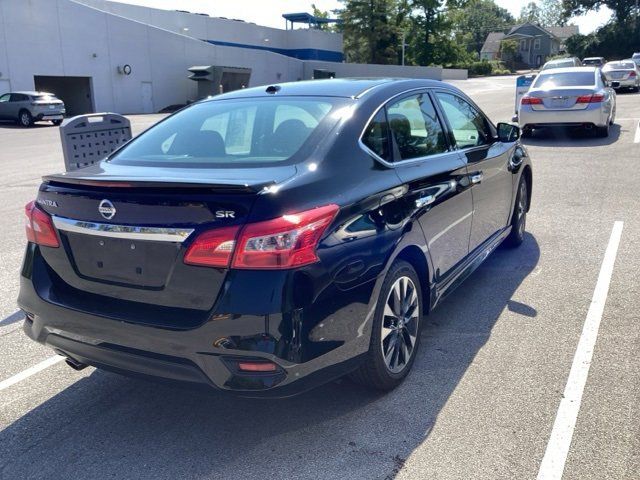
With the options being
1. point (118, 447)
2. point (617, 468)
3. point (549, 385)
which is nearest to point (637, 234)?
point (549, 385)

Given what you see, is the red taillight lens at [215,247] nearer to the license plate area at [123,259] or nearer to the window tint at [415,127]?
the license plate area at [123,259]

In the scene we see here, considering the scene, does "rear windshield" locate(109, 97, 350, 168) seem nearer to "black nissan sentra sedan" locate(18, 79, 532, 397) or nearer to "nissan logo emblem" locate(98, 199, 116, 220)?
"black nissan sentra sedan" locate(18, 79, 532, 397)

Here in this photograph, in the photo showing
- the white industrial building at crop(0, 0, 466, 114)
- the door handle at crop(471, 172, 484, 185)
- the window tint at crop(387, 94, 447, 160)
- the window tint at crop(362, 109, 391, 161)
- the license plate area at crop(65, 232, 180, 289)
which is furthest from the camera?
the white industrial building at crop(0, 0, 466, 114)

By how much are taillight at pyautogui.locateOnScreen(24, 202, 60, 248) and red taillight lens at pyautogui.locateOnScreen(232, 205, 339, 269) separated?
1073 mm

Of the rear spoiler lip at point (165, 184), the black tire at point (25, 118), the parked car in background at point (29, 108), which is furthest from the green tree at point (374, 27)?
the rear spoiler lip at point (165, 184)

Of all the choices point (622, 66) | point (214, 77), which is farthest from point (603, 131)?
point (214, 77)

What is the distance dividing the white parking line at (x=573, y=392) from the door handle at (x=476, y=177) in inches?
49.2

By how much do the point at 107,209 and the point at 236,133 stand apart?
1.14 meters

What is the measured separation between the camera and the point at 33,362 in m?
3.97

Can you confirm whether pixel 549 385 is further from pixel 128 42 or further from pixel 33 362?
pixel 128 42

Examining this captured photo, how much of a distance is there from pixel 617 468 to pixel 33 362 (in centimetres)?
340

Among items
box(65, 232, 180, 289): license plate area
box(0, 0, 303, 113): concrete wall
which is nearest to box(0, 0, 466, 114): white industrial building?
box(0, 0, 303, 113): concrete wall

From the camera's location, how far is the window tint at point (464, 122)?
15.1ft

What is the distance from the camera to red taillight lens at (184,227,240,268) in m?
2.65
